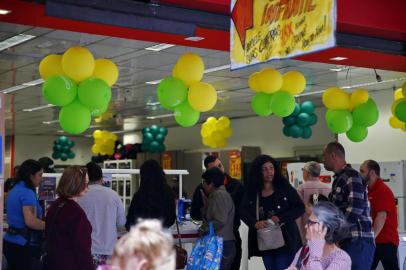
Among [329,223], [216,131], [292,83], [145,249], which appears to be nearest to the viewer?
[145,249]

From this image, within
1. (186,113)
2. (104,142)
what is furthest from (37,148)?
(186,113)

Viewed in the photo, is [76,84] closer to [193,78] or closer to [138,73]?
[193,78]

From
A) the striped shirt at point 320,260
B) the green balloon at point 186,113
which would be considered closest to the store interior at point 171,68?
the green balloon at point 186,113

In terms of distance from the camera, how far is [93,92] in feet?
18.4

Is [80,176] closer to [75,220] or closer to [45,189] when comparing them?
[75,220]

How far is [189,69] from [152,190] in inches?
56.2

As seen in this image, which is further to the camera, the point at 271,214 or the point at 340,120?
the point at 340,120

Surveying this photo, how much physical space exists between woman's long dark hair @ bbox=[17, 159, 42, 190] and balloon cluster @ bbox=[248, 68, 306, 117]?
242 centimetres

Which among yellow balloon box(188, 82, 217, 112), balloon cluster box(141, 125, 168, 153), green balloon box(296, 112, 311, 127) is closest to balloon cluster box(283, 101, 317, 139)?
green balloon box(296, 112, 311, 127)

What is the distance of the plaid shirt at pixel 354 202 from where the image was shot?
15.5ft

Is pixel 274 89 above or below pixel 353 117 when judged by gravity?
above

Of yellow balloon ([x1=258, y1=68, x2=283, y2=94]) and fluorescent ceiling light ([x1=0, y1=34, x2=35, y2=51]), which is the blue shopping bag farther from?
fluorescent ceiling light ([x1=0, y1=34, x2=35, y2=51])

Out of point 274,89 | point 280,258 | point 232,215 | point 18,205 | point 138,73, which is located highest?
point 138,73

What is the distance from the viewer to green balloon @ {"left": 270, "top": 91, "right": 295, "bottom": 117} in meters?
6.68
